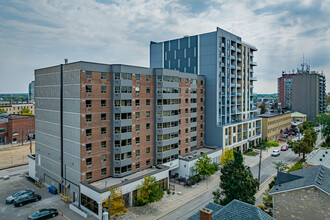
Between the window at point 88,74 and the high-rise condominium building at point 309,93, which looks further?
the high-rise condominium building at point 309,93

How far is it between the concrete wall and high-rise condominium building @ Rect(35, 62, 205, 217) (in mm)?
20869

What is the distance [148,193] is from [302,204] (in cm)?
2181

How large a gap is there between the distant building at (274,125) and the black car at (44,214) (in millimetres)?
75674

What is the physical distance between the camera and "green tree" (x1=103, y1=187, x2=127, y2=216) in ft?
103

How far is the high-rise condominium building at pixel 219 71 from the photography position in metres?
60.6

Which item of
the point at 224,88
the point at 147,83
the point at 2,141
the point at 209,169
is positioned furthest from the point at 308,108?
the point at 2,141

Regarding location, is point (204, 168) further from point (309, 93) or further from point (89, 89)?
point (309, 93)

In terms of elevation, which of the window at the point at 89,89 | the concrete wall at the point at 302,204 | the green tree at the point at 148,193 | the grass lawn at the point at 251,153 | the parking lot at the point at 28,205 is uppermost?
the window at the point at 89,89

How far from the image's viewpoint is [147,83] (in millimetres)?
Answer: 45812

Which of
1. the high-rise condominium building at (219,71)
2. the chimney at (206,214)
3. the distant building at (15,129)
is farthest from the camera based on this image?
the distant building at (15,129)

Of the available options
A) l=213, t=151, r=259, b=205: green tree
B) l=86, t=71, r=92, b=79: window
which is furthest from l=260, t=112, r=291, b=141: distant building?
l=86, t=71, r=92, b=79: window

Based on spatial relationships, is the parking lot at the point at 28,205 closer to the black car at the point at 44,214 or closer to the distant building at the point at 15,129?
the black car at the point at 44,214

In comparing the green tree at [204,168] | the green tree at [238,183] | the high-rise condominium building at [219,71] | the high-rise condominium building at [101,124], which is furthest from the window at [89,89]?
the high-rise condominium building at [219,71]

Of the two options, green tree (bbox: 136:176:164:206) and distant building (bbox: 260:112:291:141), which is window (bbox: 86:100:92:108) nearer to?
green tree (bbox: 136:176:164:206)
